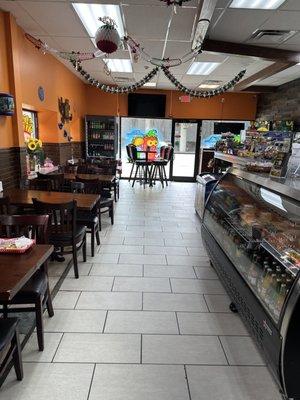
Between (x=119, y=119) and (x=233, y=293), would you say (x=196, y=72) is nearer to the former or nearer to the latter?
(x=119, y=119)

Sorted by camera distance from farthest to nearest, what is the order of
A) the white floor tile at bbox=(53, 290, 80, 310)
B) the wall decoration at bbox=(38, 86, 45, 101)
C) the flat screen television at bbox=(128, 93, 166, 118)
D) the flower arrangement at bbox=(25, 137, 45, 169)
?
the flat screen television at bbox=(128, 93, 166, 118), the wall decoration at bbox=(38, 86, 45, 101), the flower arrangement at bbox=(25, 137, 45, 169), the white floor tile at bbox=(53, 290, 80, 310)

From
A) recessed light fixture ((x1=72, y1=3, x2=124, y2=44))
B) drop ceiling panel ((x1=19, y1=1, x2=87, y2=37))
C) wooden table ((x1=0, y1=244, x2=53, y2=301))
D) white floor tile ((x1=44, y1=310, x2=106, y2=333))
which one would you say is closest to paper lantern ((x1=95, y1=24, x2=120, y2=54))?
recessed light fixture ((x1=72, y1=3, x2=124, y2=44))

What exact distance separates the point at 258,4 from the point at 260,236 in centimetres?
285

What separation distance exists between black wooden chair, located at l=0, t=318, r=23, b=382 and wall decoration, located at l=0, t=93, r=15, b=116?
305 cm

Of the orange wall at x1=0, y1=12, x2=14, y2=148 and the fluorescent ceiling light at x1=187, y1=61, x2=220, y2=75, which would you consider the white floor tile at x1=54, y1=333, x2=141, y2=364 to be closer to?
the orange wall at x1=0, y1=12, x2=14, y2=148

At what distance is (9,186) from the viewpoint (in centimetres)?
428

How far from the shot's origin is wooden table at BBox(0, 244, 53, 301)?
4.87ft

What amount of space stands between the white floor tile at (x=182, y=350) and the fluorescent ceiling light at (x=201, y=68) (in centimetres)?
548

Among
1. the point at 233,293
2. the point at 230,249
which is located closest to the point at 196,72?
the point at 230,249

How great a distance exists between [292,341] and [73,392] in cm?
131

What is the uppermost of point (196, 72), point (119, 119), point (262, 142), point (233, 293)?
point (196, 72)

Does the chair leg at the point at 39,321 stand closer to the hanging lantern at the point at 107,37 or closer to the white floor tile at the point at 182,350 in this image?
the white floor tile at the point at 182,350

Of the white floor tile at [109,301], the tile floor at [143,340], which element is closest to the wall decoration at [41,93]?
the tile floor at [143,340]

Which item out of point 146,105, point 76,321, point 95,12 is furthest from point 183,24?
point 146,105
